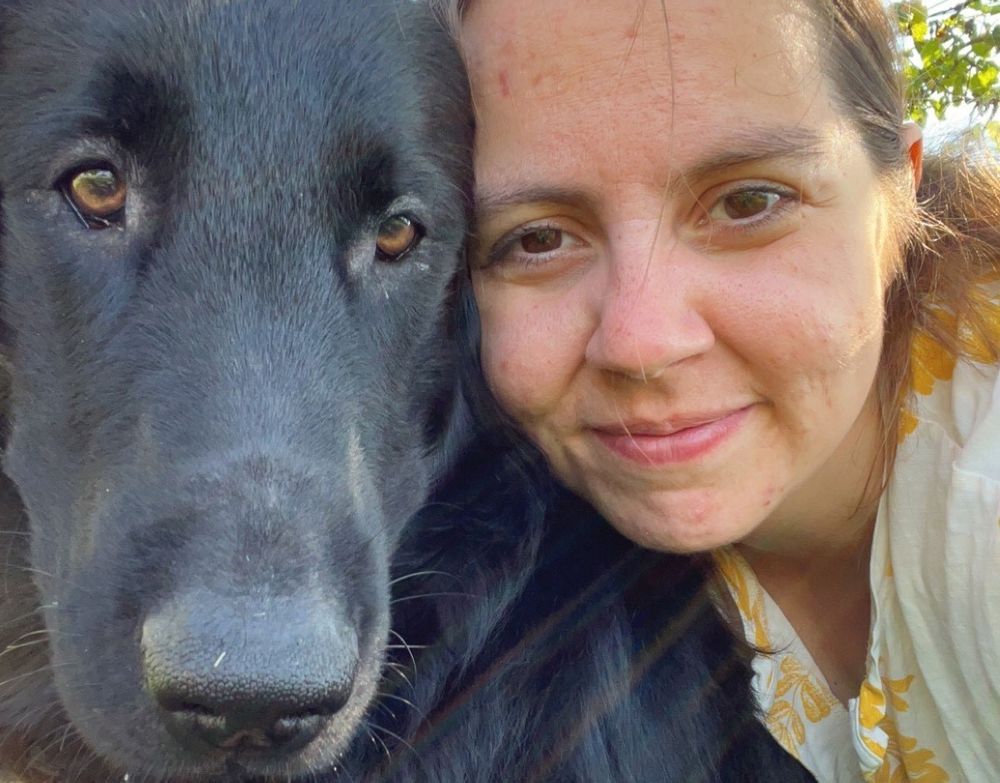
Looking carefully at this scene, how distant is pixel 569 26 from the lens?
1938mm

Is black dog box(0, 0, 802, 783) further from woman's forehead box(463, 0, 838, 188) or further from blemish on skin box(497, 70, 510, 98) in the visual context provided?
woman's forehead box(463, 0, 838, 188)

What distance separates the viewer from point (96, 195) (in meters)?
1.86

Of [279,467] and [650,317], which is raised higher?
[650,317]

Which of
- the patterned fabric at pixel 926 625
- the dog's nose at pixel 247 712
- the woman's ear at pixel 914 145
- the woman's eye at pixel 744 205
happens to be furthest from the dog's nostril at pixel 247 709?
the woman's ear at pixel 914 145

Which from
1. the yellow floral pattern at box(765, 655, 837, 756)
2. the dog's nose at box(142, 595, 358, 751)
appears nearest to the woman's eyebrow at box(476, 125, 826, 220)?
the dog's nose at box(142, 595, 358, 751)

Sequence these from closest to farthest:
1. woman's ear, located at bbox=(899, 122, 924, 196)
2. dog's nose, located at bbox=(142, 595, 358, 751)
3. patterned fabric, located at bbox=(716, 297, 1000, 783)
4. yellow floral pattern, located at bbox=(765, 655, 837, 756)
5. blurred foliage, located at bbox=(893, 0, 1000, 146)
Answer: dog's nose, located at bbox=(142, 595, 358, 751)
patterned fabric, located at bbox=(716, 297, 1000, 783)
woman's ear, located at bbox=(899, 122, 924, 196)
yellow floral pattern, located at bbox=(765, 655, 837, 756)
blurred foliage, located at bbox=(893, 0, 1000, 146)

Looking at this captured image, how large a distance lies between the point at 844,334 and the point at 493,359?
2.33 feet

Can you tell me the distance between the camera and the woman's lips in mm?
2029

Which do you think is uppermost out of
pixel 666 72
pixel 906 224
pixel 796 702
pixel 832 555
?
pixel 666 72

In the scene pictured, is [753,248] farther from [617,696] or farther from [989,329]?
[617,696]

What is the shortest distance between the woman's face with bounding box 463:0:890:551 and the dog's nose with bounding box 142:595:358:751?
79 centimetres

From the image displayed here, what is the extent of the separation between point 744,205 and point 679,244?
0.14 metres

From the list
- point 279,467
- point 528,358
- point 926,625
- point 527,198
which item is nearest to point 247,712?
point 279,467

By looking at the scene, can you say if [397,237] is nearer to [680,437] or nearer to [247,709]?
[680,437]
